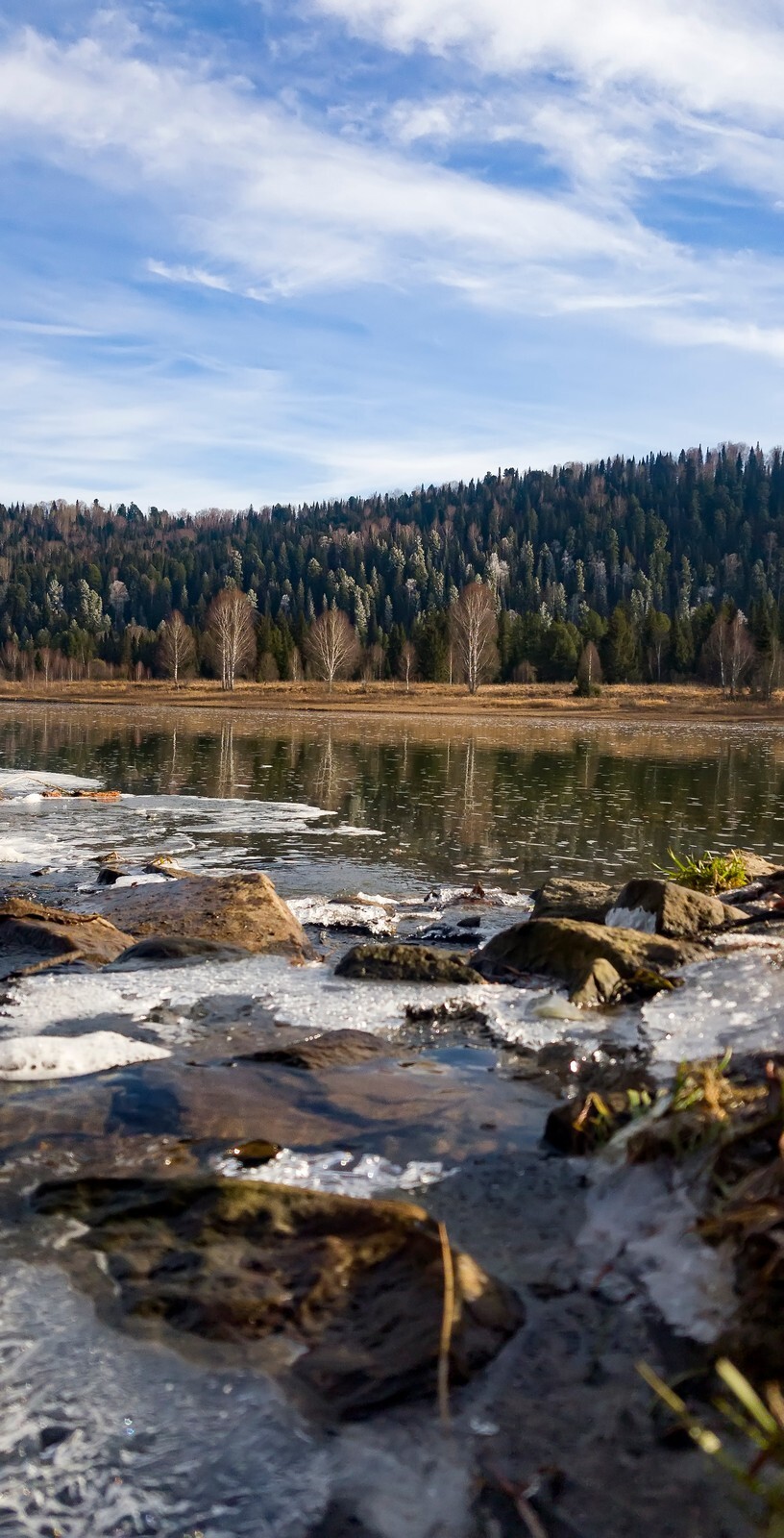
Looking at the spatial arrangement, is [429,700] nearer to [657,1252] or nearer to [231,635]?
[231,635]

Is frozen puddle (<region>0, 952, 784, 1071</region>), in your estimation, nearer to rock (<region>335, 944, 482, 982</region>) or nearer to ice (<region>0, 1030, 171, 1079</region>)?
rock (<region>335, 944, 482, 982</region>)

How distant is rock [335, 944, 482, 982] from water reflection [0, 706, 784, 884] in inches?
272

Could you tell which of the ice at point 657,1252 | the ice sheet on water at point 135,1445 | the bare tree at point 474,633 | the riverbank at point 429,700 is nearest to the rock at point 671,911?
the ice at point 657,1252

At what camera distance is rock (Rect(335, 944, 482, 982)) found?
9.16 metres

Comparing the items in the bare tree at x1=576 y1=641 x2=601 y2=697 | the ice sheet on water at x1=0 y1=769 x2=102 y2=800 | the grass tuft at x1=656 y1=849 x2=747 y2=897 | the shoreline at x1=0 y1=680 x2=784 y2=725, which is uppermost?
the bare tree at x1=576 y1=641 x2=601 y2=697

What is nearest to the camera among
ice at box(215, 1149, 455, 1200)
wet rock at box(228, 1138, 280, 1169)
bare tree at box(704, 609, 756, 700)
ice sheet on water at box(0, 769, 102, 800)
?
ice at box(215, 1149, 455, 1200)

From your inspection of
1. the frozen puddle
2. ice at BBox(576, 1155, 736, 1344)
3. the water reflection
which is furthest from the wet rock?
the water reflection

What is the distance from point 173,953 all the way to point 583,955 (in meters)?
3.98

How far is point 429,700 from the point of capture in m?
91.3

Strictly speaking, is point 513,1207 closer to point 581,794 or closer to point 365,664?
point 581,794

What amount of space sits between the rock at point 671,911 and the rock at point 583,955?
1.14 feet

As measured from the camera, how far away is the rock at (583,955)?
27.4ft

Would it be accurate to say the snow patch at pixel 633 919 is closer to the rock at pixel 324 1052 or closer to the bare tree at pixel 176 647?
the rock at pixel 324 1052

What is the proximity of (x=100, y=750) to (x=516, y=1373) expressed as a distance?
129 ft
